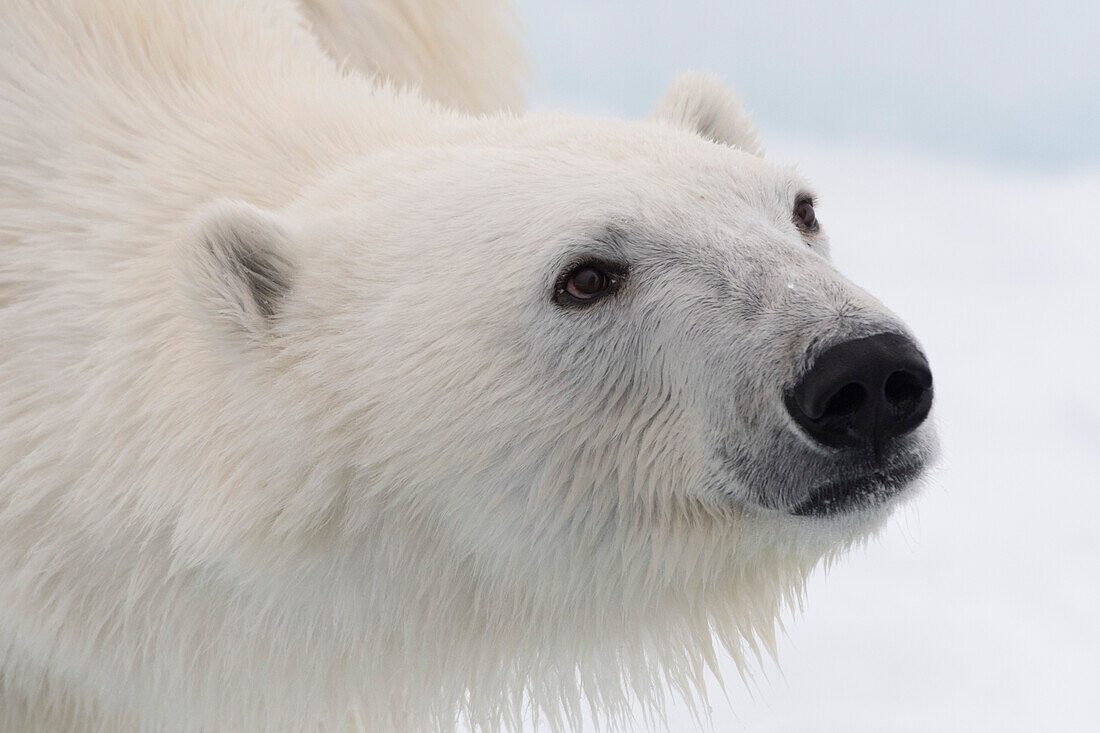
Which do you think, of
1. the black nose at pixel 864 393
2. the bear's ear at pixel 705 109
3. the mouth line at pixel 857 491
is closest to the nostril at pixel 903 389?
the black nose at pixel 864 393

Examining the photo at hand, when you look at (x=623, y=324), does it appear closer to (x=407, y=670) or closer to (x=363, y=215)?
(x=363, y=215)

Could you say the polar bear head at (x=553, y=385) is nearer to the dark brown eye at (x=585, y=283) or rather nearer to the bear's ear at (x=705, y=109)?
the dark brown eye at (x=585, y=283)

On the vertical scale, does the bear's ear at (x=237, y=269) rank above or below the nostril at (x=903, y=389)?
below

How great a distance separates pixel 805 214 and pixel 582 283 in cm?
59

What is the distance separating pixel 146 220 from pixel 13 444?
1.74ft

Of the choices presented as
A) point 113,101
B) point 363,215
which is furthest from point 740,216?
point 113,101

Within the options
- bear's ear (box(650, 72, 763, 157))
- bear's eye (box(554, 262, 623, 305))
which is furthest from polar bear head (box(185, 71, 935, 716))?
bear's ear (box(650, 72, 763, 157))

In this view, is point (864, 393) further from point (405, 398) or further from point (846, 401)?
point (405, 398)

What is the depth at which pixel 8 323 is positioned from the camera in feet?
8.45

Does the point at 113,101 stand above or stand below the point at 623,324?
above

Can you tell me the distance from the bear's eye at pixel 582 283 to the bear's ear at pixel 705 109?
27.0 inches

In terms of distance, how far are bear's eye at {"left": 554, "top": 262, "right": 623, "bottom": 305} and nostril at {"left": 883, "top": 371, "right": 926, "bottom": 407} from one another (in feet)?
1.69

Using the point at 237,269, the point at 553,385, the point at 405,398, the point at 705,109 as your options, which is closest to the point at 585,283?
the point at 553,385

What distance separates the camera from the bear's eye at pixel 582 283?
7.25ft
